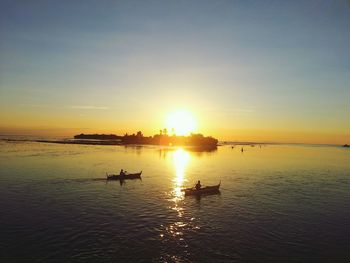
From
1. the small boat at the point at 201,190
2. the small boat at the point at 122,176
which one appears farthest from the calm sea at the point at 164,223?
the small boat at the point at 122,176

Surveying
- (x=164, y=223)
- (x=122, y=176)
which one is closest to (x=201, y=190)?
(x=164, y=223)

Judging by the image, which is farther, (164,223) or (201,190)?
(201,190)

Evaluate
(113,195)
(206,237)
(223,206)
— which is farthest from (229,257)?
(113,195)

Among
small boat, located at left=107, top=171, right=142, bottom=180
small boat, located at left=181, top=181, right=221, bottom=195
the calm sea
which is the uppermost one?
small boat, located at left=107, top=171, right=142, bottom=180

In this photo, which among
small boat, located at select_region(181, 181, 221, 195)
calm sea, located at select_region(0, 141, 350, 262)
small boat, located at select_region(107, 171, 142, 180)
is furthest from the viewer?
small boat, located at select_region(107, 171, 142, 180)

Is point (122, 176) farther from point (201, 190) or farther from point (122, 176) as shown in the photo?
point (201, 190)

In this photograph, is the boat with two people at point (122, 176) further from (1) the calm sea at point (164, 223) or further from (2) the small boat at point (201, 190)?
(2) the small boat at point (201, 190)

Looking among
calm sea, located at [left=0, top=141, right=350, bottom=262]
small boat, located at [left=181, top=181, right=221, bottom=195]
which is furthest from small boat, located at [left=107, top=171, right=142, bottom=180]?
small boat, located at [left=181, top=181, right=221, bottom=195]

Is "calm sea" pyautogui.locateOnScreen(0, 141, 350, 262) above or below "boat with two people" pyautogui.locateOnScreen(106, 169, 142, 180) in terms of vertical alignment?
below

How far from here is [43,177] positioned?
69938mm

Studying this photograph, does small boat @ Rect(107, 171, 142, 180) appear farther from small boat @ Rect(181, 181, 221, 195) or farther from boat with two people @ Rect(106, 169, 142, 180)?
small boat @ Rect(181, 181, 221, 195)

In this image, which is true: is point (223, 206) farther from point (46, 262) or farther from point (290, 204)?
point (46, 262)

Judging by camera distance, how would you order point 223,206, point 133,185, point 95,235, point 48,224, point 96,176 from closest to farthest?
point 95,235, point 48,224, point 223,206, point 133,185, point 96,176

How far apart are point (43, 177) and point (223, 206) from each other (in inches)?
1727
